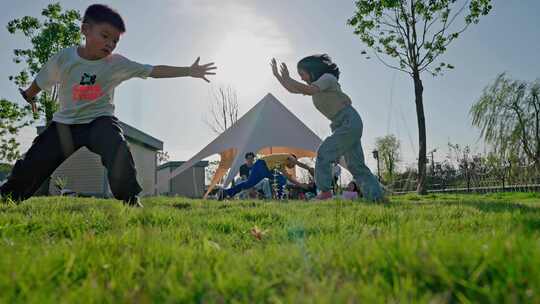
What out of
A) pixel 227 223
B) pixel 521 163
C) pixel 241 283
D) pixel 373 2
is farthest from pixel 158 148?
pixel 241 283

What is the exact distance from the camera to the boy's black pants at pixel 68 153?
10.9 ft

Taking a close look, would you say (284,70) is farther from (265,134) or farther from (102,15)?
(265,134)

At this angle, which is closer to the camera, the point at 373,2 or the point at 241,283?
the point at 241,283

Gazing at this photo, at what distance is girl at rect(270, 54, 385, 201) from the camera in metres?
4.87

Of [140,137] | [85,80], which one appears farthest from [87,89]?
[140,137]

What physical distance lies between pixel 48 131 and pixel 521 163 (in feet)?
51.3

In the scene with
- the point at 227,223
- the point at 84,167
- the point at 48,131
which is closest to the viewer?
the point at 227,223

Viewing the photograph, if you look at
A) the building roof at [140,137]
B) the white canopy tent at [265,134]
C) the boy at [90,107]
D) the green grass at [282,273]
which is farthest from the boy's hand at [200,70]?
the building roof at [140,137]

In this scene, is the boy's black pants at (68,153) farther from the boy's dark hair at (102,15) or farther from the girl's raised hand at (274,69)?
the girl's raised hand at (274,69)

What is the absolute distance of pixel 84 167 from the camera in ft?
59.6

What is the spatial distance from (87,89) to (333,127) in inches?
113

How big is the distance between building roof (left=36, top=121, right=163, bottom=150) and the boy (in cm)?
1552

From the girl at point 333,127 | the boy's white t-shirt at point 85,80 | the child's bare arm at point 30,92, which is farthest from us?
the girl at point 333,127

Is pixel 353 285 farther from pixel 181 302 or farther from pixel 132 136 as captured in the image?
pixel 132 136
